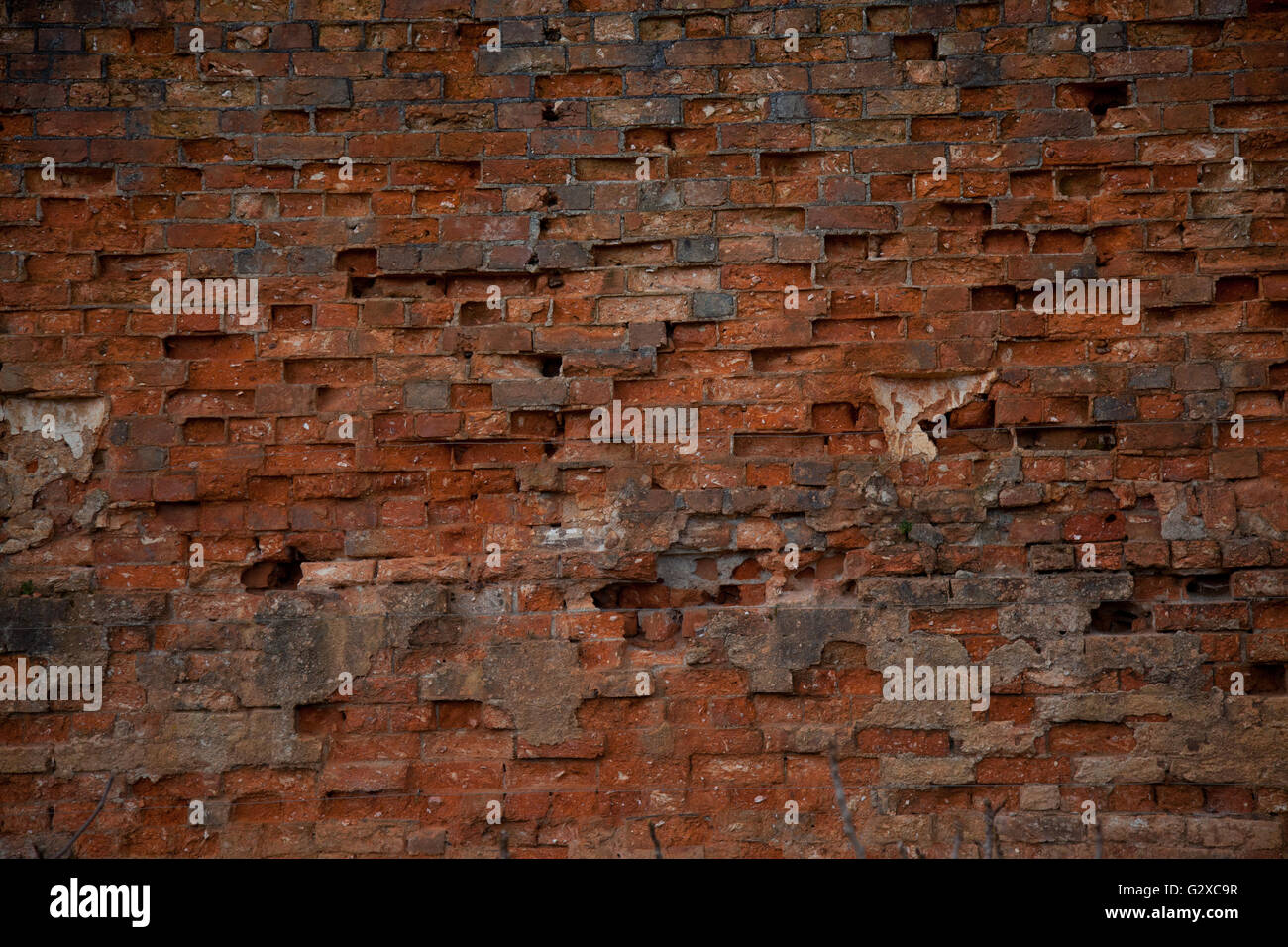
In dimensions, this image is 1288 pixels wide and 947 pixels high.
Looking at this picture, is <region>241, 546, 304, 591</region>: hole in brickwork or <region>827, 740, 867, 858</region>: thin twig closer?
<region>827, 740, 867, 858</region>: thin twig

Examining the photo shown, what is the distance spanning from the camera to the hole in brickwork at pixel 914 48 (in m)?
3.16

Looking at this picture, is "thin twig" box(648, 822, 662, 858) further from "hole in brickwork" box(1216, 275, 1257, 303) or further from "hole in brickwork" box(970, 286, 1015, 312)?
"hole in brickwork" box(1216, 275, 1257, 303)

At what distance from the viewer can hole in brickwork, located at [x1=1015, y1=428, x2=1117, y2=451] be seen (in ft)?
10.3

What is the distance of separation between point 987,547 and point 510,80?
2334 mm

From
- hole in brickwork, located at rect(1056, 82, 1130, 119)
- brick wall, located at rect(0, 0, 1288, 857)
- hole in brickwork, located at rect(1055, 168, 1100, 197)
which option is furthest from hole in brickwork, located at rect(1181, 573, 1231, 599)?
hole in brickwork, located at rect(1056, 82, 1130, 119)

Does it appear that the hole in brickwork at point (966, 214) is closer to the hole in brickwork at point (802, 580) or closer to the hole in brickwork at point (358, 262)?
the hole in brickwork at point (802, 580)

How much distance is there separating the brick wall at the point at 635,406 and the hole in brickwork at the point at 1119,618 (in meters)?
0.02

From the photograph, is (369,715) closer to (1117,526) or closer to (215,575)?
(215,575)

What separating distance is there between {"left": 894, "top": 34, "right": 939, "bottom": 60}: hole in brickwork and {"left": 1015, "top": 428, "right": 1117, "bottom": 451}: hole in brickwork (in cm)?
136

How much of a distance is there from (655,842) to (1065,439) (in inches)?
78.1

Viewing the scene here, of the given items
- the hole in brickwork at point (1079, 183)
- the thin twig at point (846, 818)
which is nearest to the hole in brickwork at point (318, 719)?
the thin twig at point (846, 818)

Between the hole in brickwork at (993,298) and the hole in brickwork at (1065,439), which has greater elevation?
the hole in brickwork at (993,298)

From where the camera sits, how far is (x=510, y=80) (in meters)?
3.17

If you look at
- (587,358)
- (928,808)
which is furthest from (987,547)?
(587,358)
